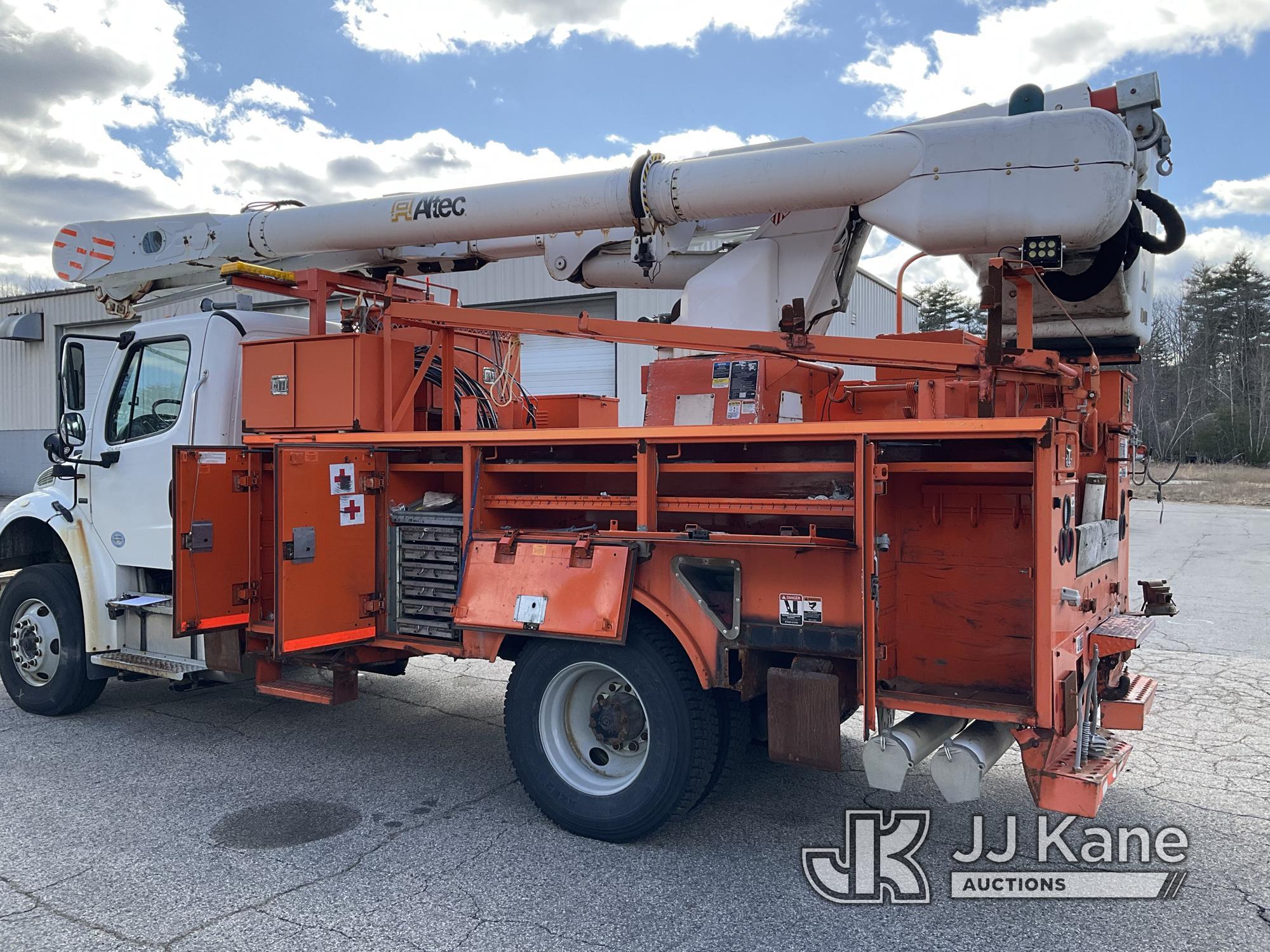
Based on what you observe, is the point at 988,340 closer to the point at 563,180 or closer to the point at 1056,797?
the point at 1056,797

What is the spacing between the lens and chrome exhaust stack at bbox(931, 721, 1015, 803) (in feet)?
11.8

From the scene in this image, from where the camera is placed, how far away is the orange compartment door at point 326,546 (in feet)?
16.0

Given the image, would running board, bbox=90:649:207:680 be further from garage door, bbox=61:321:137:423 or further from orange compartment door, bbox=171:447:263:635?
garage door, bbox=61:321:137:423

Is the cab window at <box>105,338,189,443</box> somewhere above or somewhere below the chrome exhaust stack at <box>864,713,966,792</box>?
above

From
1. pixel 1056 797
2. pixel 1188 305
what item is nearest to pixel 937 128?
pixel 1056 797

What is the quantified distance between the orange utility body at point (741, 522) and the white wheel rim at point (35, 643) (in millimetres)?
1583

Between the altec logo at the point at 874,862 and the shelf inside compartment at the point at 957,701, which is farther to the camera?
the altec logo at the point at 874,862

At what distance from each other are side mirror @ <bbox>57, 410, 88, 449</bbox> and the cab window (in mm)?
215

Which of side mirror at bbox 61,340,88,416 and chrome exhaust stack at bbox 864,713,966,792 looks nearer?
chrome exhaust stack at bbox 864,713,966,792

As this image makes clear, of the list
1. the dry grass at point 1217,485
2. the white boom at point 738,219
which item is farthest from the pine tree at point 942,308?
the white boom at point 738,219

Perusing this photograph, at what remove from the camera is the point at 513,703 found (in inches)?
181

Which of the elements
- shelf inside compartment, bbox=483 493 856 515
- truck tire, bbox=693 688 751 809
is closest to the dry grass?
truck tire, bbox=693 688 751 809

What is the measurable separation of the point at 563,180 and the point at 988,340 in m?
2.69

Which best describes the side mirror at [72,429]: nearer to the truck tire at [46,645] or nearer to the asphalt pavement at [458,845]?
the truck tire at [46,645]
